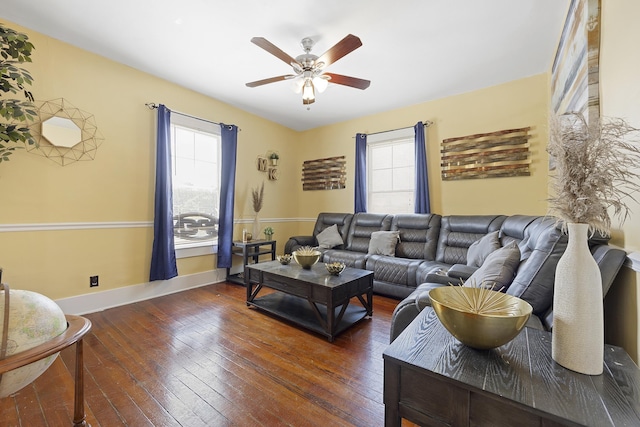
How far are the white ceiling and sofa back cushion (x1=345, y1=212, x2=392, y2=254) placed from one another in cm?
188

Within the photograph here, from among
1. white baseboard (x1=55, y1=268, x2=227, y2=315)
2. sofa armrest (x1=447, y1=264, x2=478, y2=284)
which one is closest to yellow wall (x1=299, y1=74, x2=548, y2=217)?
sofa armrest (x1=447, y1=264, x2=478, y2=284)

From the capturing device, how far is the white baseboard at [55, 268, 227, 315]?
2721 millimetres

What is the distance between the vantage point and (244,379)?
1.74 meters

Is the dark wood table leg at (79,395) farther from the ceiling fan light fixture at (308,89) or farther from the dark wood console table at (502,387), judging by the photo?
the ceiling fan light fixture at (308,89)

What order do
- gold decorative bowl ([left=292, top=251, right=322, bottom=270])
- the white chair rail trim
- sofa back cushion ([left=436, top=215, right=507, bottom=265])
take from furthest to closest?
sofa back cushion ([left=436, top=215, right=507, bottom=265]) → gold decorative bowl ([left=292, top=251, right=322, bottom=270]) → the white chair rail trim

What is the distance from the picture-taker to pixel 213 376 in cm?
177

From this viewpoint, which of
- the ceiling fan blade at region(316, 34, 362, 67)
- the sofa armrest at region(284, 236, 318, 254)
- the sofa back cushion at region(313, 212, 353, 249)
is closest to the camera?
the ceiling fan blade at region(316, 34, 362, 67)

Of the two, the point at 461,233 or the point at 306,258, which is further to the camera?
the point at 461,233

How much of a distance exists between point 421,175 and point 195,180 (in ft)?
10.7

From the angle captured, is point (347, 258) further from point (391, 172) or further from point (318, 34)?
point (318, 34)

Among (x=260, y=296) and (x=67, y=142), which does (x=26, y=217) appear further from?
(x=260, y=296)

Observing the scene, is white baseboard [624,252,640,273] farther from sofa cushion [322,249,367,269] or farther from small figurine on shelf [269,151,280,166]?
small figurine on shelf [269,151,280,166]

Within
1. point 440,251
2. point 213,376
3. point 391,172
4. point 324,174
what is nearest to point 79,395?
point 213,376

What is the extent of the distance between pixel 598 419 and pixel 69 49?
4.36m
